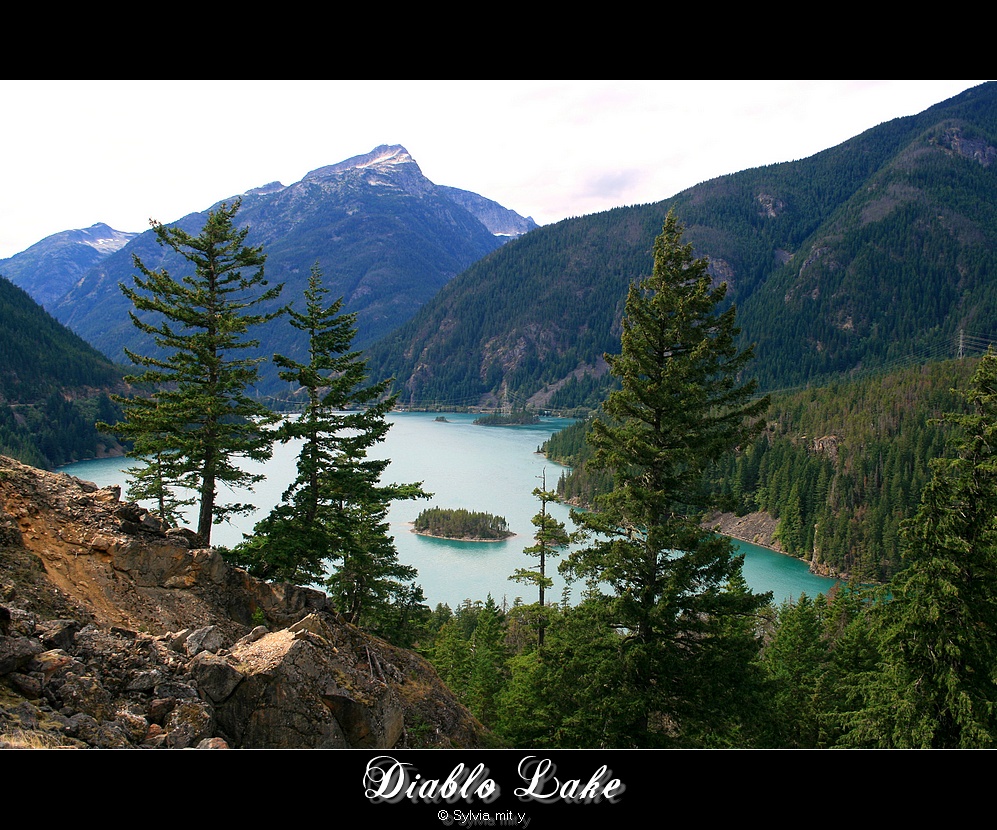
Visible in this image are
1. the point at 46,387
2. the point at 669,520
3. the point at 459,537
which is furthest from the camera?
the point at 46,387

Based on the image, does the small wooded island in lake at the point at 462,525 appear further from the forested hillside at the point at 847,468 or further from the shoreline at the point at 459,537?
the forested hillside at the point at 847,468

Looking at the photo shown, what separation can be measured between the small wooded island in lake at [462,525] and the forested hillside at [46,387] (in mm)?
56798

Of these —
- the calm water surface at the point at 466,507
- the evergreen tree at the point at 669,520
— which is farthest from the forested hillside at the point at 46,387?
the evergreen tree at the point at 669,520

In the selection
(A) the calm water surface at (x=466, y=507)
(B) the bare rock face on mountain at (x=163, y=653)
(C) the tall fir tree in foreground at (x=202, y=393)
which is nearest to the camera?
(B) the bare rock face on mountain at (x=163, y=653)

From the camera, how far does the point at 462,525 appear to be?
69625mm

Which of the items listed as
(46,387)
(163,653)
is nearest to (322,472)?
(163,653)

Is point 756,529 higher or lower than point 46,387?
lower

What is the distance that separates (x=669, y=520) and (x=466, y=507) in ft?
227

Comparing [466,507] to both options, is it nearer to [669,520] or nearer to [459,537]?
[459,537]

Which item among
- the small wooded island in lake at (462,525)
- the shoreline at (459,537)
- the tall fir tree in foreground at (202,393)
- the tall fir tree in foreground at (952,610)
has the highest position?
A: the tall fir tree in foreground at (202,393)

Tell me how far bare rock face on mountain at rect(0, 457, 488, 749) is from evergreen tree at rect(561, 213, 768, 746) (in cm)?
398

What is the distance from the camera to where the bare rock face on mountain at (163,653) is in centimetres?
564
